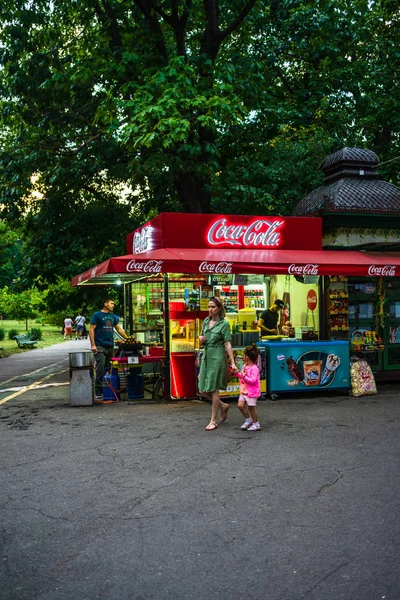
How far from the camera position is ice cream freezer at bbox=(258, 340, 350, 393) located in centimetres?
1189

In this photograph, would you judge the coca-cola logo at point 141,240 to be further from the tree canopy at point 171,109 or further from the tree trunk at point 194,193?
the tree trunk at point 194,193

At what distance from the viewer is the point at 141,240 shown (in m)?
13.7

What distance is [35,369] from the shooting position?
2047 cm

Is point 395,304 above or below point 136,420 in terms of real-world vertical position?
above

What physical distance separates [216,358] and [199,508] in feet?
12.5

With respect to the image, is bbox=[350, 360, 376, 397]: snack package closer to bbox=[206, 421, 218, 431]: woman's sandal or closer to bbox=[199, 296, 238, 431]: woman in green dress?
bbox=[199, 296, 238, 431]: woman in green dress

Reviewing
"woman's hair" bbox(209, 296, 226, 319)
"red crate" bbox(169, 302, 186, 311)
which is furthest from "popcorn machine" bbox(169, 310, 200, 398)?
"woman's hair" bbox(209, 296, 226, 319)

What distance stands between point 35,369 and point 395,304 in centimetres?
1184

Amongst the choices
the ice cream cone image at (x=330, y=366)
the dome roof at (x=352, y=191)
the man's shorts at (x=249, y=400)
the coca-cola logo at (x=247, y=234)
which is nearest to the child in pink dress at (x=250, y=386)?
the man's shorts at (x=249, y=400)

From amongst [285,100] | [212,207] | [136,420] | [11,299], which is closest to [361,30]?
[285,100]

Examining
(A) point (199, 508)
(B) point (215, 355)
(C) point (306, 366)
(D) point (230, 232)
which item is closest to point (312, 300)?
(C) point (306, 366)

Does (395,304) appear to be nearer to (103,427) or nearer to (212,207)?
(212,207)

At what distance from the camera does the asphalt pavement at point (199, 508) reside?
391 centimetres

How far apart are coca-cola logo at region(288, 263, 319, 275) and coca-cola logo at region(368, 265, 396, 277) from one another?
50.3 inches
